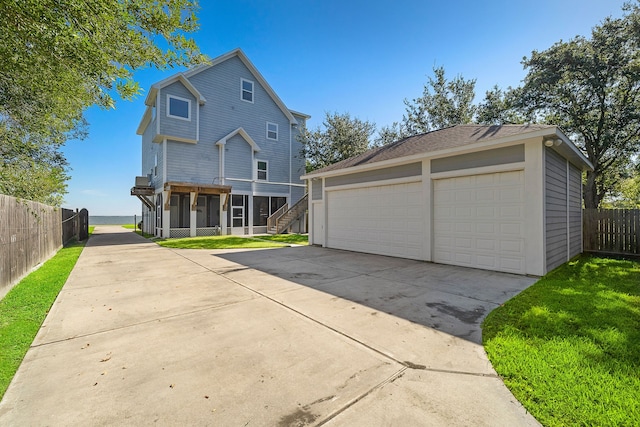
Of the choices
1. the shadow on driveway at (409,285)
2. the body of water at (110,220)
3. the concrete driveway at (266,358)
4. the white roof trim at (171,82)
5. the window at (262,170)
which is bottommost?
the concrete driveway at (266,358)

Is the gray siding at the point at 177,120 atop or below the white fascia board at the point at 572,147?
atop

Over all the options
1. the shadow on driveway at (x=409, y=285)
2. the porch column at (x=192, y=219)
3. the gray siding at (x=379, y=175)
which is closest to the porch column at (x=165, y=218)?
the porch column at (x=192, y=219)

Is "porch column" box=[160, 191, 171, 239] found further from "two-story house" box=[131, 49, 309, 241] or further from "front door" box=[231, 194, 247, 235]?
"front door" box=[231, 194, 247, 235]

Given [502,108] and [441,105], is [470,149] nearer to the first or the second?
[502,108]

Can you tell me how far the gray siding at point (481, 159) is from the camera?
6.80m

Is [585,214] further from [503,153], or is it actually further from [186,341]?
[186,341]

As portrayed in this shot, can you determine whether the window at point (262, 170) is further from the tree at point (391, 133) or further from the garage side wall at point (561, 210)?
the garage side wall at point (561, 210)

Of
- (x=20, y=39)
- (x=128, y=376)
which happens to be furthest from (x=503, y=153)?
(x=20, y=39)

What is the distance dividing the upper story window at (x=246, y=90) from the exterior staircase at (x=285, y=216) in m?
7.91

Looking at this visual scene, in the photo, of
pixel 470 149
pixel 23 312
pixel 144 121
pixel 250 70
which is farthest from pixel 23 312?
pixel 144 121

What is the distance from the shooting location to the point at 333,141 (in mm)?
22906

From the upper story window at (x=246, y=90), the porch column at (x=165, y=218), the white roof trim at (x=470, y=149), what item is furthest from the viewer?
the upper story window at (x=246, y=90)

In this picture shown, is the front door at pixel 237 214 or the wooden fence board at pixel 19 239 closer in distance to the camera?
the wooden fence board at pixel 19 239

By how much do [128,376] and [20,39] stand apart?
4.75m
